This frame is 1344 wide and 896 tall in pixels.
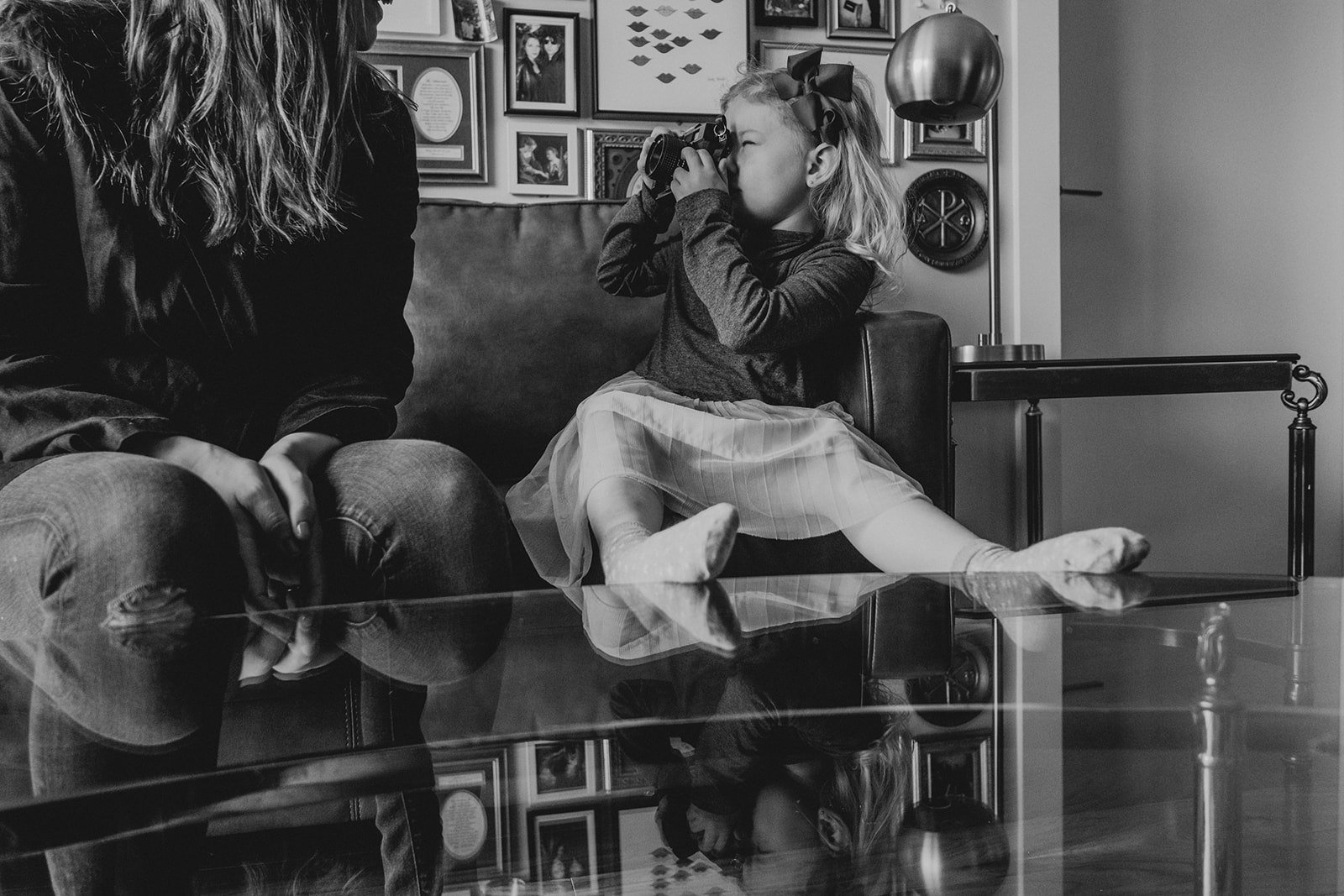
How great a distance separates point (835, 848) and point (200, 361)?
2.37ft

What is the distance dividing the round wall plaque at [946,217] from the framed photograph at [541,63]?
78 cm

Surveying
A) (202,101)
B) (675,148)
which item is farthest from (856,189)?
(202,101)

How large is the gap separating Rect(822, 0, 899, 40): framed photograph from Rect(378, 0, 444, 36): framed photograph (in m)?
0.85

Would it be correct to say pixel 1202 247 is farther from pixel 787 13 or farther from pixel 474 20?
pixel 474 20

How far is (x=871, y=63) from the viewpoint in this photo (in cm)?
234

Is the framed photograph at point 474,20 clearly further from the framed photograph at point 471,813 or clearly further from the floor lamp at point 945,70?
the framed photograph at point 471,813

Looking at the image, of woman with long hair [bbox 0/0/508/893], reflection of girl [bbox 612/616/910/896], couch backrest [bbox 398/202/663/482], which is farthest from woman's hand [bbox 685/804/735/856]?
couch backrest [bbox 398/202/663/482]

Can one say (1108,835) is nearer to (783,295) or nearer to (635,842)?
(635,842)

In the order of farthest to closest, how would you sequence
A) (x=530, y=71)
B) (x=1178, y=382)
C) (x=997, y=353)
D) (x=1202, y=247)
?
(x=1202, y=247) < (x=530, y=71) < (x=997, y=353) < (x=1178, y=382)

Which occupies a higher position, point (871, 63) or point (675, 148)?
point (871, 63)

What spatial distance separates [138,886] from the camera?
358 mm

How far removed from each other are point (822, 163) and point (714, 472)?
624 mm

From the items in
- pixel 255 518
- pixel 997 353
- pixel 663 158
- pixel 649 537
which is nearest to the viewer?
pixel 255 518

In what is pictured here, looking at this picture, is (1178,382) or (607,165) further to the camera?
(607,165)
